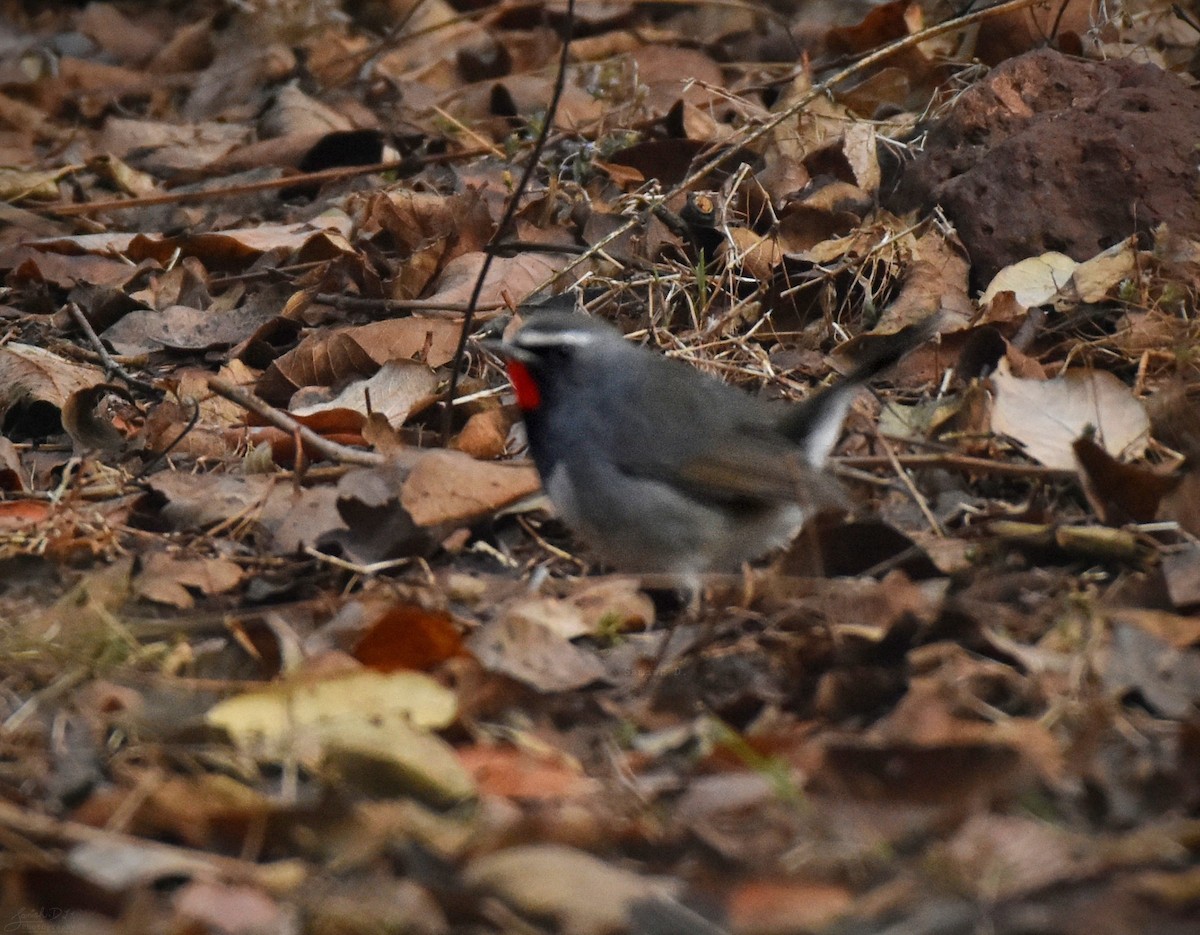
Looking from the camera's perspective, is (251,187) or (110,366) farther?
(251,187)

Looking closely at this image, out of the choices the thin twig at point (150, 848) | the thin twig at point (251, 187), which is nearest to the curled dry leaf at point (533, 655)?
the thin twig at point (150, 848)

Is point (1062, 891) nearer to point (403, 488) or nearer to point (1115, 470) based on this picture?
point (1115, 470)

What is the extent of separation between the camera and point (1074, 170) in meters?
5.84

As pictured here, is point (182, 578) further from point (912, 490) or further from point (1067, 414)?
point (1067, 414)

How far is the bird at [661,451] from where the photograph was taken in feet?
15.4

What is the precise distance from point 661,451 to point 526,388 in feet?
1.65

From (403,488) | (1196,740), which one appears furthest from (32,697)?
(1196,740)

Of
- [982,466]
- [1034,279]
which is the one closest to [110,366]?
[982,466]

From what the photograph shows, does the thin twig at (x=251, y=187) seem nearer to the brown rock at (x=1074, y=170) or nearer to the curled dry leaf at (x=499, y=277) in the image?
the curled dry leaf at (x=499, y=277)

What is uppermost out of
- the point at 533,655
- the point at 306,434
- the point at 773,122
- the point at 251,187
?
the point at 773,122

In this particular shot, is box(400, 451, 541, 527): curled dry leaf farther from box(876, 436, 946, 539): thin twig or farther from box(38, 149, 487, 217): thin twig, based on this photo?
box(38, 149, 487, 217): thin twig

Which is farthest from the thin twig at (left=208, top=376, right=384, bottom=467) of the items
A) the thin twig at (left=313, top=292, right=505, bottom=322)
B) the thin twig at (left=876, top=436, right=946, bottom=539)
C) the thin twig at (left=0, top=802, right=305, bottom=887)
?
the thin twig at (left=0, top=802, right=305, bottom=887)

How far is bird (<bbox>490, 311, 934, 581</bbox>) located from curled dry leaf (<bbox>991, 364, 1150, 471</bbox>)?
47cm

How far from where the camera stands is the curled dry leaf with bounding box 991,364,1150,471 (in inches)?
190
